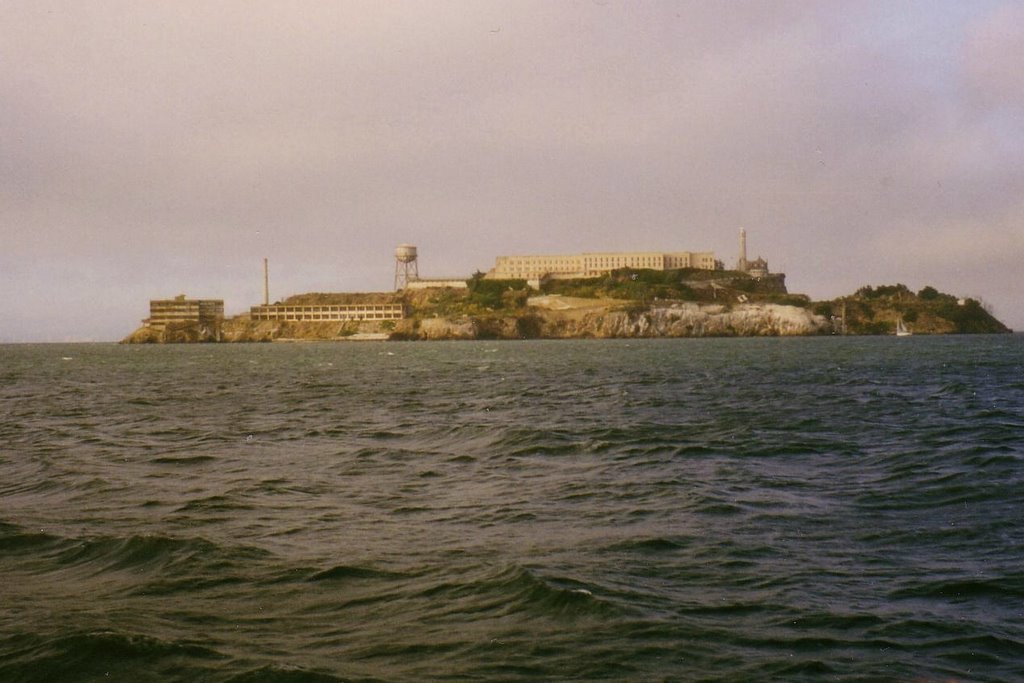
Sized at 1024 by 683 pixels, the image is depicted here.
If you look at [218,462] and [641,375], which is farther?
[641,375]

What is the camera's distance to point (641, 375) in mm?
62188

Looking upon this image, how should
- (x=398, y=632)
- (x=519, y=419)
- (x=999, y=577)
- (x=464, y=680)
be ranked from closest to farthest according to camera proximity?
(x=464, y=680), (x=398, y=632), (x=999, y=577), (x=519, y=419)

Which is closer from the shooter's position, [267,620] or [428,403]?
[267,620]

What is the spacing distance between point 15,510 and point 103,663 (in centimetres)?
985

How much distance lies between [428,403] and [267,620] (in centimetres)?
3319

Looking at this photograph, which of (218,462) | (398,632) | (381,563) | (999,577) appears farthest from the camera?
(218,462)

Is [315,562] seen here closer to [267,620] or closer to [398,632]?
[267,620]

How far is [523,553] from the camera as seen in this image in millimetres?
13336

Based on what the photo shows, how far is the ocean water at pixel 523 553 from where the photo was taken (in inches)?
360

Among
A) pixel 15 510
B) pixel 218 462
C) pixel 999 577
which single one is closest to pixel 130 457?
pixel 218 462

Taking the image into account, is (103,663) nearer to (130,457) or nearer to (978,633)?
(978,633)

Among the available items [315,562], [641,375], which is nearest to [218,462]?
[315,562]

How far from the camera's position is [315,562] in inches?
511

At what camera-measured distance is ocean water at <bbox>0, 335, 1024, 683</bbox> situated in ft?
30.0
